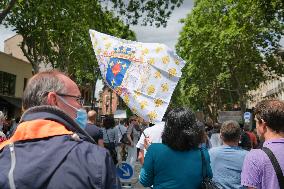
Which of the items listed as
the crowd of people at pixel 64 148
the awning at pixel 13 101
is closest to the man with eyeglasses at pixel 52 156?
the crowd of people at pixel 64 148

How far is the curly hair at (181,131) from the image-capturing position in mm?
4598

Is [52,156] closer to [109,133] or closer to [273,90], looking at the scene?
[109,133]

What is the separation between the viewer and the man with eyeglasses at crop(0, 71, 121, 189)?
2129mm

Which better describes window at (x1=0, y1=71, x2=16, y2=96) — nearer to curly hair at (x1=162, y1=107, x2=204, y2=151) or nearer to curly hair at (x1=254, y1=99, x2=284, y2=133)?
curly hair at (x1=162, y1=107, x2=204, y2=151)

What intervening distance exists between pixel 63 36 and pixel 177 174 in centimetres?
2955

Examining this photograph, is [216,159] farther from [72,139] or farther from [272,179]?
[72,139]

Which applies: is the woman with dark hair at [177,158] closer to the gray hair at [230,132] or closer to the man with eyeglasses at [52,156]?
the gray hair at [230,132]

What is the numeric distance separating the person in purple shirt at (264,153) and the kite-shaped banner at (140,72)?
222 centimetres

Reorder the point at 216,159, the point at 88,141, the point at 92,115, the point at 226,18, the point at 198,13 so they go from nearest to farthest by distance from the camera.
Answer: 1. the point at 88,141
2. the point at 216,159
3. the point at 92,115
4. the point at 226,18
5. the point at 198,13

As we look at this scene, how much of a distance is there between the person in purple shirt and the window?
38820mm

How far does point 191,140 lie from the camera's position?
4.60 m

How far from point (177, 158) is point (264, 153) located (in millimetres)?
989

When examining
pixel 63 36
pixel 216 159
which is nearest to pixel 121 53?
pixel 216 159

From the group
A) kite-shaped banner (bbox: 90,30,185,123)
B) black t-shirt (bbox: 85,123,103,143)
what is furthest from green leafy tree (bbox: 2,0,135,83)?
kite-shaped banner (bbox: 90,30,185,123)
